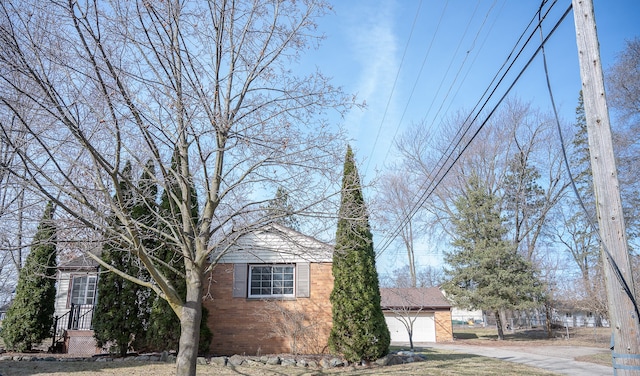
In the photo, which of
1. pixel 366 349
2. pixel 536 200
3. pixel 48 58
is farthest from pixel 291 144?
pixel 536 200

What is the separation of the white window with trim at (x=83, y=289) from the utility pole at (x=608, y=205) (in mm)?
16543

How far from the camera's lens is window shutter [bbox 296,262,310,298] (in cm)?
1307

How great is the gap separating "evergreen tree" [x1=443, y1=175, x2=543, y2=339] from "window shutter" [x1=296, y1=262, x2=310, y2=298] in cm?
1431

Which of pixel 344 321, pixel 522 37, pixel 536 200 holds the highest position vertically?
pixel 536 200

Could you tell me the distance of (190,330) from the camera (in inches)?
216

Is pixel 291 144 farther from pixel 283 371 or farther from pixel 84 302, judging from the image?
pixel 84 302

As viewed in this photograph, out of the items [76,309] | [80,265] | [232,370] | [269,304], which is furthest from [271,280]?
[76,309]

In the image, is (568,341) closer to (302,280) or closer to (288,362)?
(302,280)

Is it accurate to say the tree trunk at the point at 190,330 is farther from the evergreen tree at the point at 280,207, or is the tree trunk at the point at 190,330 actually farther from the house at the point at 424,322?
the house at the point at 424,322

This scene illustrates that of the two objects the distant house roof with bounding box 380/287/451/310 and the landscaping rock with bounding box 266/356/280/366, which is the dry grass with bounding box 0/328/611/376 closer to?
the landscaping rock with bounding box 266/356/280/366

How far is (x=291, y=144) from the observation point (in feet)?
18.7

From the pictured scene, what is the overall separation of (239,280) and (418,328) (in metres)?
15.7

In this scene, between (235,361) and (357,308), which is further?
(357,308)

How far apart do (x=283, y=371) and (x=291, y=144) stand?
663cm
